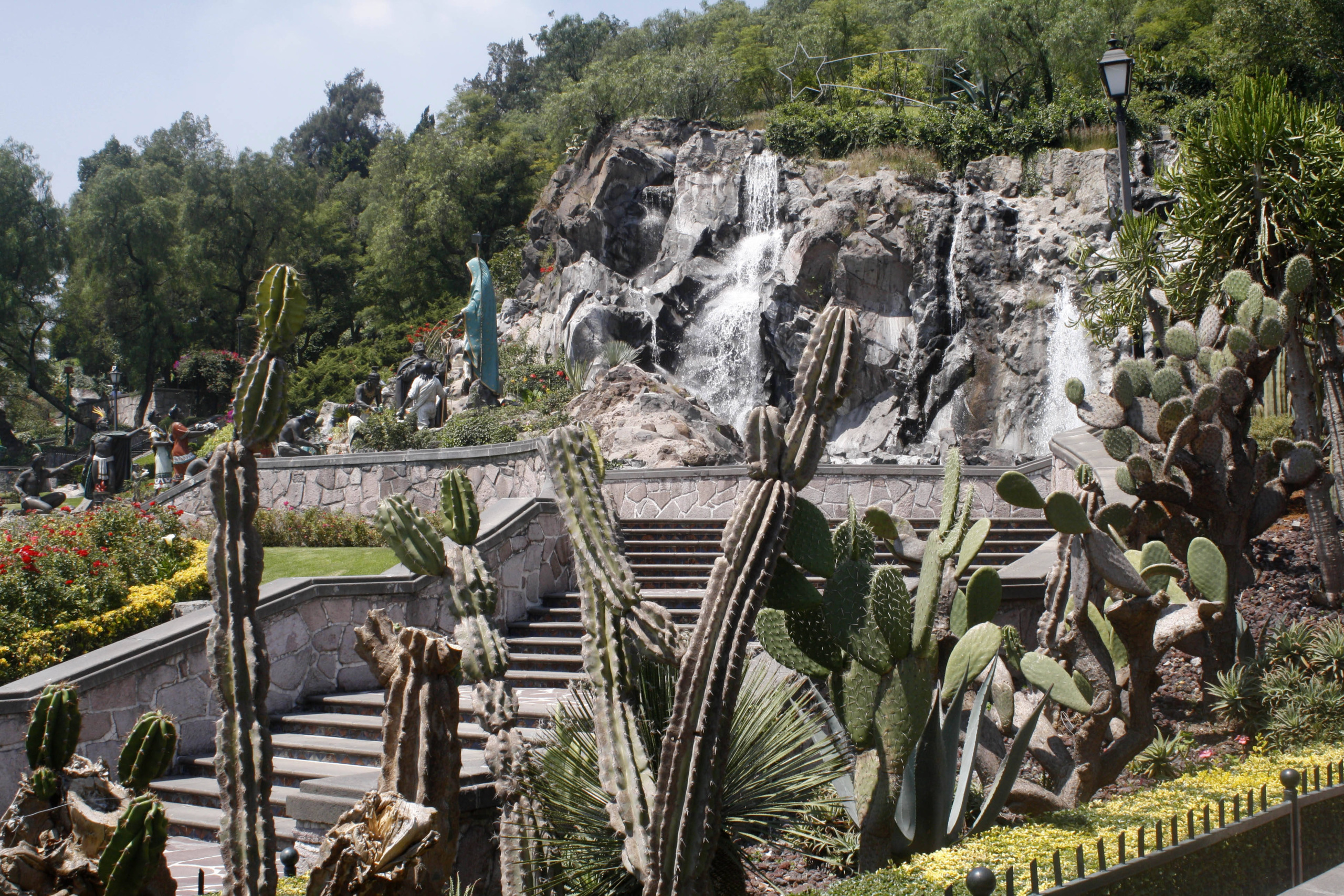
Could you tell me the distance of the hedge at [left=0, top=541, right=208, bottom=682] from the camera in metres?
7.68

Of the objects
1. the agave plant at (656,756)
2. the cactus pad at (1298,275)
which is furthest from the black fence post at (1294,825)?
the cactus pad at (1298,275)

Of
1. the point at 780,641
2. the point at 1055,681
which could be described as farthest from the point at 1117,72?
the point at 780,641

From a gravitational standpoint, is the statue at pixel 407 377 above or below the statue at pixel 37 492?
above

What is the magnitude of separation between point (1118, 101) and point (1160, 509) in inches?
192

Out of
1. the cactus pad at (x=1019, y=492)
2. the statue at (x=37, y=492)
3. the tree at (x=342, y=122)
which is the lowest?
the statue at (x=37, y=492)

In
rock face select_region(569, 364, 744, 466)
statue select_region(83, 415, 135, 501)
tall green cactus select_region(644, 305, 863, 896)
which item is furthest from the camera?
statue select_region(83, 415, 135, 501)

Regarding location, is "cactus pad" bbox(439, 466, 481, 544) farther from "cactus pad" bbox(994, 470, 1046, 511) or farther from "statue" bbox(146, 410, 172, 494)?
"statue" bbox(146, 410, 172, 494)

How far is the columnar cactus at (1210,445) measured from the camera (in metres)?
7.89

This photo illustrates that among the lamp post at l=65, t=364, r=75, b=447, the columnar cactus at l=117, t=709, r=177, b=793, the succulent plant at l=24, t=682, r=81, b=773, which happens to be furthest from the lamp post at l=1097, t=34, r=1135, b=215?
the lamp post at l=65, t=364, r=75, b=447

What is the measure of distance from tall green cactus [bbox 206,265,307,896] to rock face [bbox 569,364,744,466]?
1226cm

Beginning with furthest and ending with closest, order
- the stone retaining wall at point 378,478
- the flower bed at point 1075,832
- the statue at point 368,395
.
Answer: the statue at point 368,395, the stone retaining wall at point 378,478, the flower bed at point 1075,832

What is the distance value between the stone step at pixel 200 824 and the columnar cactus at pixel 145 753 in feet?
9.29

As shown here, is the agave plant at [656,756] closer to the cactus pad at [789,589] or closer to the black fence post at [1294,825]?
the cactus pad at [789,589]

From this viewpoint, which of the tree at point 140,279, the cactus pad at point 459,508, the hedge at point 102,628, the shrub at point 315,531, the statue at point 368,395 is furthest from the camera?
the tree at point 140,279
